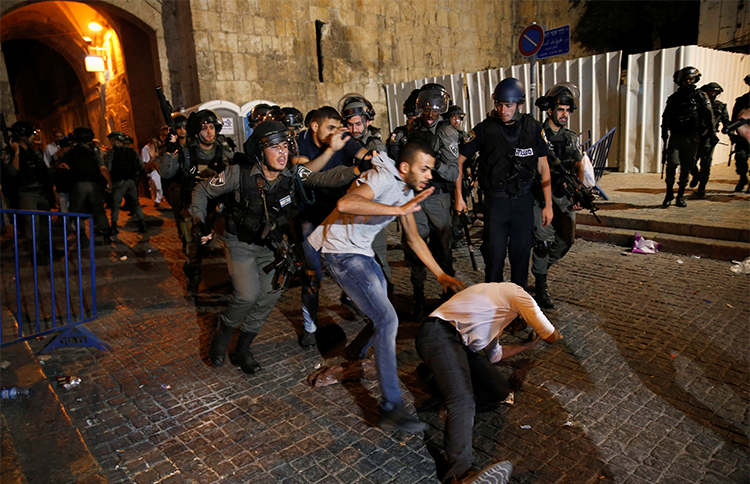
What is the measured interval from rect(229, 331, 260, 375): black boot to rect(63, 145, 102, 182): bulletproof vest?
20.4 ft

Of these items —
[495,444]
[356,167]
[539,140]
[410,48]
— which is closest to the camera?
[495,444]

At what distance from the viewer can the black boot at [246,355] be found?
391cm

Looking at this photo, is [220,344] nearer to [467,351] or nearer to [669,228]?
[467,351]

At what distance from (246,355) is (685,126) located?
745cm

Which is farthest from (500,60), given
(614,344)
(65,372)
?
(65,372)

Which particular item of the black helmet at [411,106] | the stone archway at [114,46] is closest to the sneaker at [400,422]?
the black helmet at [411,106]

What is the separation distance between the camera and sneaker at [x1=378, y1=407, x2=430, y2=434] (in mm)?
2916

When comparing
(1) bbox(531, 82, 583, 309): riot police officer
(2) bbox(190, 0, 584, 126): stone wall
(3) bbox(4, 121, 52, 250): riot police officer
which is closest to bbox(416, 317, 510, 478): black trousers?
(1) bbox(531, 82, 583, 309): riot police officer

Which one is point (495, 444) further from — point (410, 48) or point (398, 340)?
point (410, 48)

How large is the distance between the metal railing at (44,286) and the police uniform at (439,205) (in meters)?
3.02

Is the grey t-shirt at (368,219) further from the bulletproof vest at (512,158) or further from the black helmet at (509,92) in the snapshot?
the black helmet at (509,92)

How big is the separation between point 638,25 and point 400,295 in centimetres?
1821

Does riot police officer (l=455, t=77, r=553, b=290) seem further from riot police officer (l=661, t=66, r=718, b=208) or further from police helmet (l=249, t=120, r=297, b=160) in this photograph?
riot police officer (l=661, t=66, r=718, b=208)

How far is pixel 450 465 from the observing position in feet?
8.31
